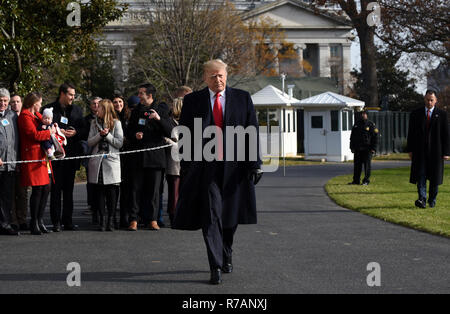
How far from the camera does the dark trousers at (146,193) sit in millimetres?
11000

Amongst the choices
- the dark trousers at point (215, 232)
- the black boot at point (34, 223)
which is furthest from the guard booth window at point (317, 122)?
the dark trousers at point (215, 232)

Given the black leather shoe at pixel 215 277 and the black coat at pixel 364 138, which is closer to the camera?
the black leather shoe at pixel 215 277

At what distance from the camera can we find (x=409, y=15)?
28.7 meters

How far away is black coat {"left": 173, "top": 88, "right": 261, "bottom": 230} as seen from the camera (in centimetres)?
729

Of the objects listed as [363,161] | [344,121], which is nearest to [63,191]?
[363,161]

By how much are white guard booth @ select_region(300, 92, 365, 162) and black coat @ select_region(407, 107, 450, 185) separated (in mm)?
19784

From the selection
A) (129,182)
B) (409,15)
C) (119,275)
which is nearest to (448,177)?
(409,15)

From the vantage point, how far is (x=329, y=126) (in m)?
34.3

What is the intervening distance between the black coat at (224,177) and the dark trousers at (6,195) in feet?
12.9

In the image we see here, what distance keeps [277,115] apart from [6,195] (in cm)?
2842

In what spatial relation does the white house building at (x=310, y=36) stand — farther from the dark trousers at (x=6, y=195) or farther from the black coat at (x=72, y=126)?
the dark trousers at (x=6, y=195)

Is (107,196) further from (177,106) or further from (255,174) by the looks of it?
(255,174)
